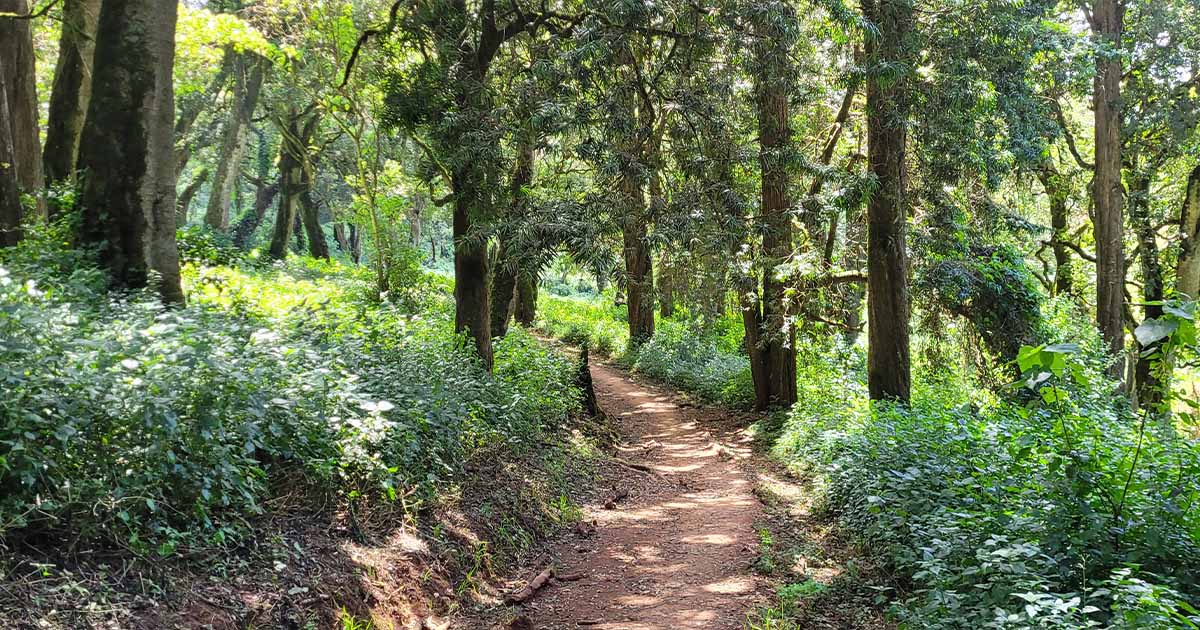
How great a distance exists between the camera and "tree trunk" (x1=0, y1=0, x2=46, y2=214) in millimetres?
9617

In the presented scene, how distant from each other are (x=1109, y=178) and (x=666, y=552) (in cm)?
1279

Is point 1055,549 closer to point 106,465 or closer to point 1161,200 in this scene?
point 106,465

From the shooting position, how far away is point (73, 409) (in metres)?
3.78

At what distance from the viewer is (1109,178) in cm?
1430

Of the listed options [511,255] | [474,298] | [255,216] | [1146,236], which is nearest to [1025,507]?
[511,255]

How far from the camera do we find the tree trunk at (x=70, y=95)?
32.1ft

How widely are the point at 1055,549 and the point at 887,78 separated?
5443 millimetres

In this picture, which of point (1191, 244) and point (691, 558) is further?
point (1191, 244)

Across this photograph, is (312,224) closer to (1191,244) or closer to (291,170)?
(291,170)

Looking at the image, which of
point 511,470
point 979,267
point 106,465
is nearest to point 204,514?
point 106,465

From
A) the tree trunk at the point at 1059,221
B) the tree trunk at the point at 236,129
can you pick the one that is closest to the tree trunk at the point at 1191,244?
the tree trunk at the point at 1059,221

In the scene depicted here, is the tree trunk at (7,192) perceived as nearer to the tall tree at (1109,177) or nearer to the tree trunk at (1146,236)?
the tall tree at (1109,177)

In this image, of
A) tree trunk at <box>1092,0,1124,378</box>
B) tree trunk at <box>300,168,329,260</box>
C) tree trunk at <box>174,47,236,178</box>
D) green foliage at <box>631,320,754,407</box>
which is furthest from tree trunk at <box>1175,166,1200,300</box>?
tree trunk at <box>174,47,236,178</box>

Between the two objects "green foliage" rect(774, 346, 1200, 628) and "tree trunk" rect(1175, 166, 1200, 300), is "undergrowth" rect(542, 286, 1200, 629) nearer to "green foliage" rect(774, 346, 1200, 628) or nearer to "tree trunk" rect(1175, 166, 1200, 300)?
"green foliage" rect(774, 346, 1200, 628)
